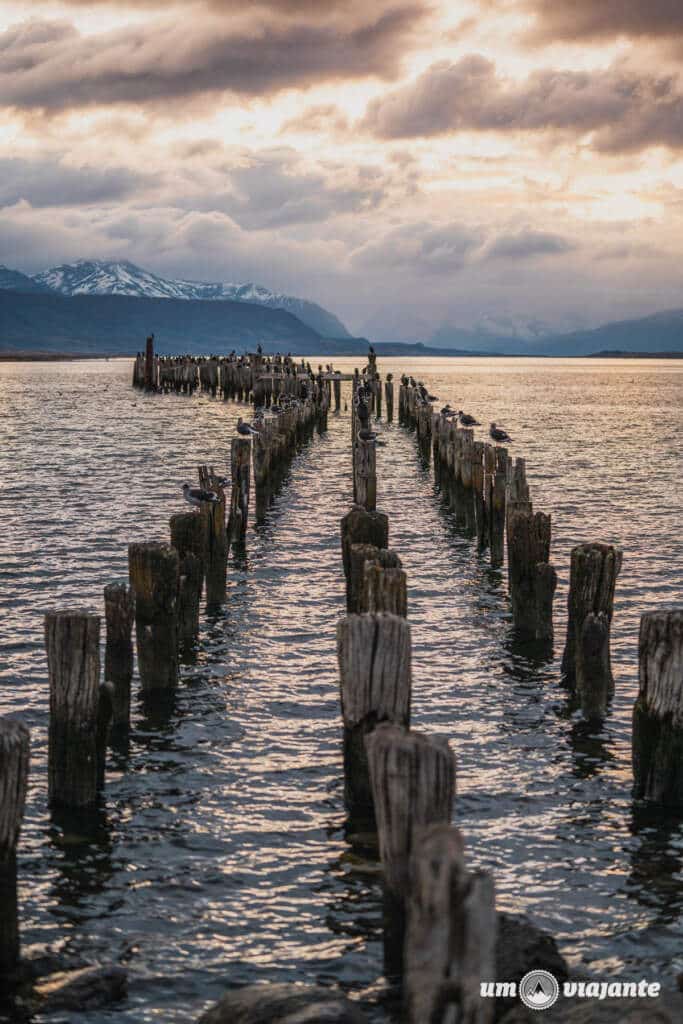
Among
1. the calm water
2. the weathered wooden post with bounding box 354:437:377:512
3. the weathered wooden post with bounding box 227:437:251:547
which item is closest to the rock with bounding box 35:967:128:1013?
the calm water

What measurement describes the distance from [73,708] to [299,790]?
80.2 inches

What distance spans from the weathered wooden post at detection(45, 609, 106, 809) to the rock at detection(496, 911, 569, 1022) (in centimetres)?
358

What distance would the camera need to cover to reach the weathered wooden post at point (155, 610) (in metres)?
11.4

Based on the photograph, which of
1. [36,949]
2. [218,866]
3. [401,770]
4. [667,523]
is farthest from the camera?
[667,523]

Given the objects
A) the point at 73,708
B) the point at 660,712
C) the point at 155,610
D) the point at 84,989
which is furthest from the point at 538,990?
the point at 155,610

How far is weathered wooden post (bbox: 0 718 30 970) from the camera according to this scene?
20.5 feet

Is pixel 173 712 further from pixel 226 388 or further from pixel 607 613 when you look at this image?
pixel 226 388

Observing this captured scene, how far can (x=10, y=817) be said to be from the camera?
250 inches

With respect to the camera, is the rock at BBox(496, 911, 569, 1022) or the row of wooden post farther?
the rock at BBox(496, 911, 569, 1022)

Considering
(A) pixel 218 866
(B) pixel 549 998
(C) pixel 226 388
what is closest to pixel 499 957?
(B) pixel 549 998

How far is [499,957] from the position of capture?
20.4 feet

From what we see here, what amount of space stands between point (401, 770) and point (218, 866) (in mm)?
2989

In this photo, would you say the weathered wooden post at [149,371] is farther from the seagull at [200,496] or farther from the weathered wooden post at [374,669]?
the weathered wooden post at [374,669]

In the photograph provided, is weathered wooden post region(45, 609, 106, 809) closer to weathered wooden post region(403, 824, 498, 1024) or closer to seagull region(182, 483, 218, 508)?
weathered wooden post region(403, 824, 498, 1024)
